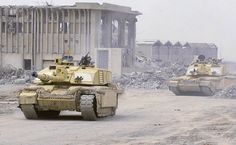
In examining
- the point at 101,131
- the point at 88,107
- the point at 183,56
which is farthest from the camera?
the point at 183,56

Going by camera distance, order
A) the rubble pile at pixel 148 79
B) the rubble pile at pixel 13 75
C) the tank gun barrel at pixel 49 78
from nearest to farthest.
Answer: the tank gun barrel at pixel 49 78 < the rubble pile at pixel 13 75 < the rubble pile at pixel 148 79

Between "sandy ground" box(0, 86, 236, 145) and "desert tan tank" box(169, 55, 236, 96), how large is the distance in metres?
→ 11.9

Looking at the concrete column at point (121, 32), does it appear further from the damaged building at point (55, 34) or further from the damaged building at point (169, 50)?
the damaged building at point (169, 50)

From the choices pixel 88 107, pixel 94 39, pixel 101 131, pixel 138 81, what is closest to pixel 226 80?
pixel 138 81

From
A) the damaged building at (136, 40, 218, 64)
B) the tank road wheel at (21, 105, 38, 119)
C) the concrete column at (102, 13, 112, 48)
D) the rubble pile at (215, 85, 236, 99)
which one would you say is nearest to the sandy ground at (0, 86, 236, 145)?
the tank road wheel at (21, 105, 38, 119)

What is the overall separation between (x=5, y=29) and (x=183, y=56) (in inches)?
1190

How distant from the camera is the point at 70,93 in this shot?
19578 mm

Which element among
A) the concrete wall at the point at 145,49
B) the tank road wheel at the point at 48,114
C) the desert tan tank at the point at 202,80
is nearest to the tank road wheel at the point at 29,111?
the tank road wheel at the point at 48,114

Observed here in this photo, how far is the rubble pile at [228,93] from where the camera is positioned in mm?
35094

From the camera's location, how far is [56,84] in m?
20.7

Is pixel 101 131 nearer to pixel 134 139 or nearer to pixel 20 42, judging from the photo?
pixel 134 139

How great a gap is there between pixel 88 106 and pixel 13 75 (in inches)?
1175

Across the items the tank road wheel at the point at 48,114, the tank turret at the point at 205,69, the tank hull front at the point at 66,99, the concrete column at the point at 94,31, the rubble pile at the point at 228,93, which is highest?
the concrete column at the point at 94,31

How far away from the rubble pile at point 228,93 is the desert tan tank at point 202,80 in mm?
677
